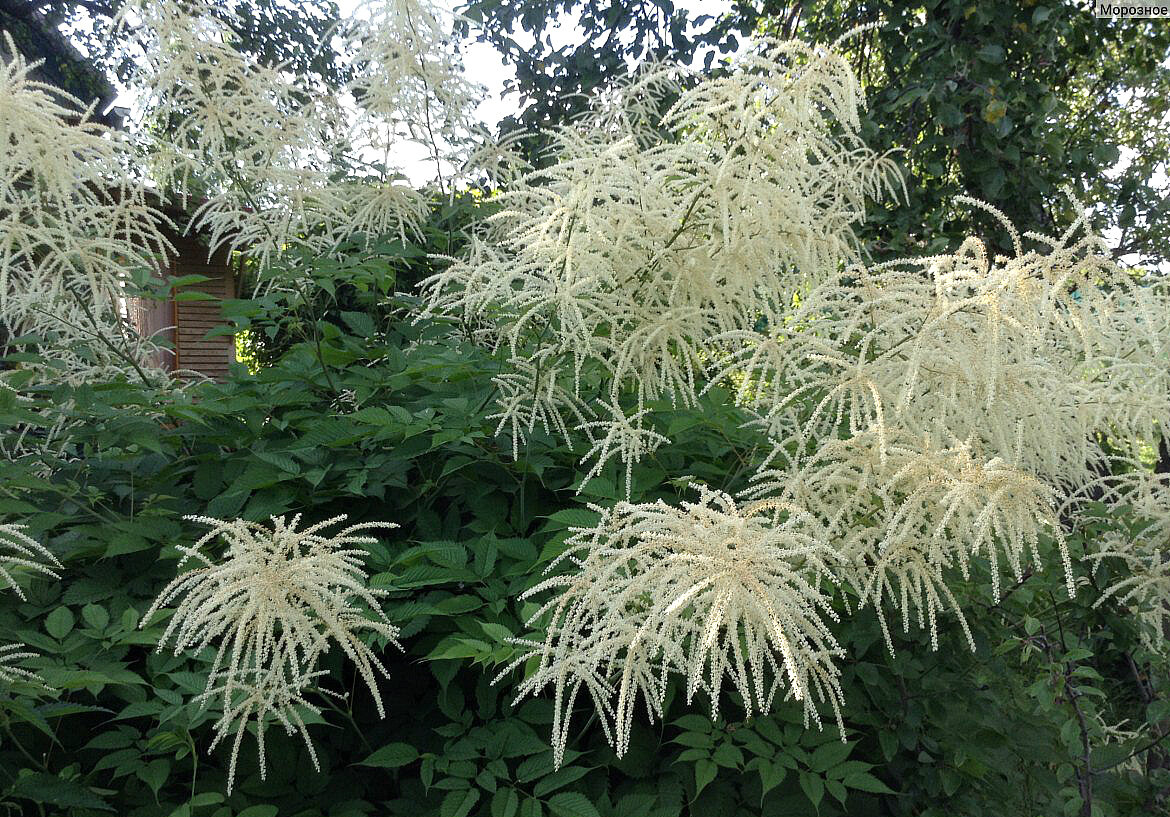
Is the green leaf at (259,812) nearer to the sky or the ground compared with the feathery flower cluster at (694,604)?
nearer to the ground

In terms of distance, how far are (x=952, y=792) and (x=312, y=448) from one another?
1.89m

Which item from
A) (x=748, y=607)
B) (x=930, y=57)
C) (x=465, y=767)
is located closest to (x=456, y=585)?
(x=465, y=767)

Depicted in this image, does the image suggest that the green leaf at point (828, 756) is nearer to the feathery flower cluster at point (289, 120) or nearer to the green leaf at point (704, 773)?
the green leaf at point (704, 773)

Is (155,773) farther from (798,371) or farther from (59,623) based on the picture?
(798,371)

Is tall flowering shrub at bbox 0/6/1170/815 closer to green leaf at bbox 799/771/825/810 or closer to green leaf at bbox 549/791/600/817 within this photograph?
green leaf at bbox 549/791/600/817

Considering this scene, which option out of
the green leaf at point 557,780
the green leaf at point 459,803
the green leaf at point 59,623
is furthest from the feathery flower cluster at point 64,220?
the green leaf at point 557,780

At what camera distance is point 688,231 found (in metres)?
2.38

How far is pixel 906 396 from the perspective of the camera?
1.80 m

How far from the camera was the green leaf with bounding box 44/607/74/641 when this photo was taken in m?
2.02

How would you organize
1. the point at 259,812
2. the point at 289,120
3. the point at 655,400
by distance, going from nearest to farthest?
the point at 259,812, the point at 655,400, the point at 289,120

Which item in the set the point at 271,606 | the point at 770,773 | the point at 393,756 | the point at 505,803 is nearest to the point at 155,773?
the point at 393,756

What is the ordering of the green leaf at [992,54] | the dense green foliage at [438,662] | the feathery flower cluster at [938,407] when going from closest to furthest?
the feathery flower cluster at [938,407] → the dense green foliage at [438,662] → the green leaf at [992,54]

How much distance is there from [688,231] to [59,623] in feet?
5.85

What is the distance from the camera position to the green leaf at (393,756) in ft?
6.67
